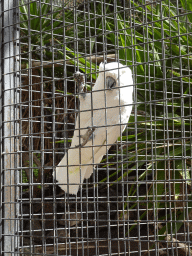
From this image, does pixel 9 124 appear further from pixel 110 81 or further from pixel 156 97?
pixel 156 97

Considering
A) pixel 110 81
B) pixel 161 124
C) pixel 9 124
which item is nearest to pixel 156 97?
pixel 161 124

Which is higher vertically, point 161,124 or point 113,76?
point 113,76

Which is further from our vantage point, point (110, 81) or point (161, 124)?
point (161, 124)

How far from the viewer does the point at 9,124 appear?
1754mm

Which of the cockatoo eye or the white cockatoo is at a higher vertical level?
the cockatoo eye

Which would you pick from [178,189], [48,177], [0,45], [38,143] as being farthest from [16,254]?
[48,177]

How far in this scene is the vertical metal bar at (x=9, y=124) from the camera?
1.70 m

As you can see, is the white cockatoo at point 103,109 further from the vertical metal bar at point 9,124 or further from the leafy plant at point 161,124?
the vertical metal bar at point 9,124

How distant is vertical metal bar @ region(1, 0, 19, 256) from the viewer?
5.57ft

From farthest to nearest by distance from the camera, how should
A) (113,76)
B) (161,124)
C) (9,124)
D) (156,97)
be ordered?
(156,97)
(161,124)
(113,76)
(9,124)

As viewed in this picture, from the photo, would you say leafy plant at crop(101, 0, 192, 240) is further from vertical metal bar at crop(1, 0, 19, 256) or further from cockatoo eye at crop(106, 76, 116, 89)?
vertical metal bar at crop(1, 0, 19, 256)

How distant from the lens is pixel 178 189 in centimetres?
242

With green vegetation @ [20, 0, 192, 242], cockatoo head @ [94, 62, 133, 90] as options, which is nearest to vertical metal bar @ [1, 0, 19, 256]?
green vegetation @ [20, 0, 192, 242]

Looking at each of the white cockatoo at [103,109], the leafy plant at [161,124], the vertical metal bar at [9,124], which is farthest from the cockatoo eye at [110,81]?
the vertical metal bar at [9,124]
